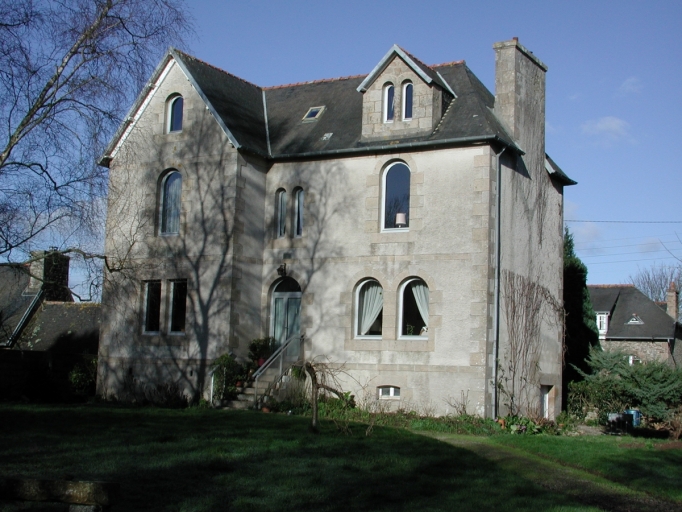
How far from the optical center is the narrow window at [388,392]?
21.6 m

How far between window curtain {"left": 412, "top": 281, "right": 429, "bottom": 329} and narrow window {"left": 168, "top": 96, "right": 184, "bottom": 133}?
27.0 feet

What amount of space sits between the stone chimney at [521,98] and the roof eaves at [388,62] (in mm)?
2608

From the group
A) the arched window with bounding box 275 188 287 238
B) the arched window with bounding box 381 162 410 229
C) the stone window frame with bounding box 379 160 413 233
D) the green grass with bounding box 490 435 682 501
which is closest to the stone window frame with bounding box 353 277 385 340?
the stone window frame with bounding box 379 160 413 233

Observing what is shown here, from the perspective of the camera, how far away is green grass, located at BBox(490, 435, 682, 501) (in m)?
12.7

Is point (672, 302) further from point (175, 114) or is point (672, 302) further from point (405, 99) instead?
point (175, 114)

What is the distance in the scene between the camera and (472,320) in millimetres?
20766

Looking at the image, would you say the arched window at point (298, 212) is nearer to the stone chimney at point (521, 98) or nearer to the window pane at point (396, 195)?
A: the window pane at point (396, 195)

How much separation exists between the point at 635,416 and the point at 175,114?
1477cm

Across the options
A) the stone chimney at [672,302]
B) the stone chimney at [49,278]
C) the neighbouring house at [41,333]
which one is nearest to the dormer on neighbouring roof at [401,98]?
the neighbouring house at [41,333]

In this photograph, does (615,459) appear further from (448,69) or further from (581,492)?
(448,69)

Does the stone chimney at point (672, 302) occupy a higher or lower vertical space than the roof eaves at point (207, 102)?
lower

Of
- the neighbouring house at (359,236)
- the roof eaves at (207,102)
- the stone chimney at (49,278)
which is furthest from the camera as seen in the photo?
the stone chimney at (49,278)

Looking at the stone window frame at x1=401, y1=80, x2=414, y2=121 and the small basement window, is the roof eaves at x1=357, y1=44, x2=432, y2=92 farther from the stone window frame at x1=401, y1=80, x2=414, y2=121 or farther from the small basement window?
the small basement window

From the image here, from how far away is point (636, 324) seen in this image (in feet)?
152
